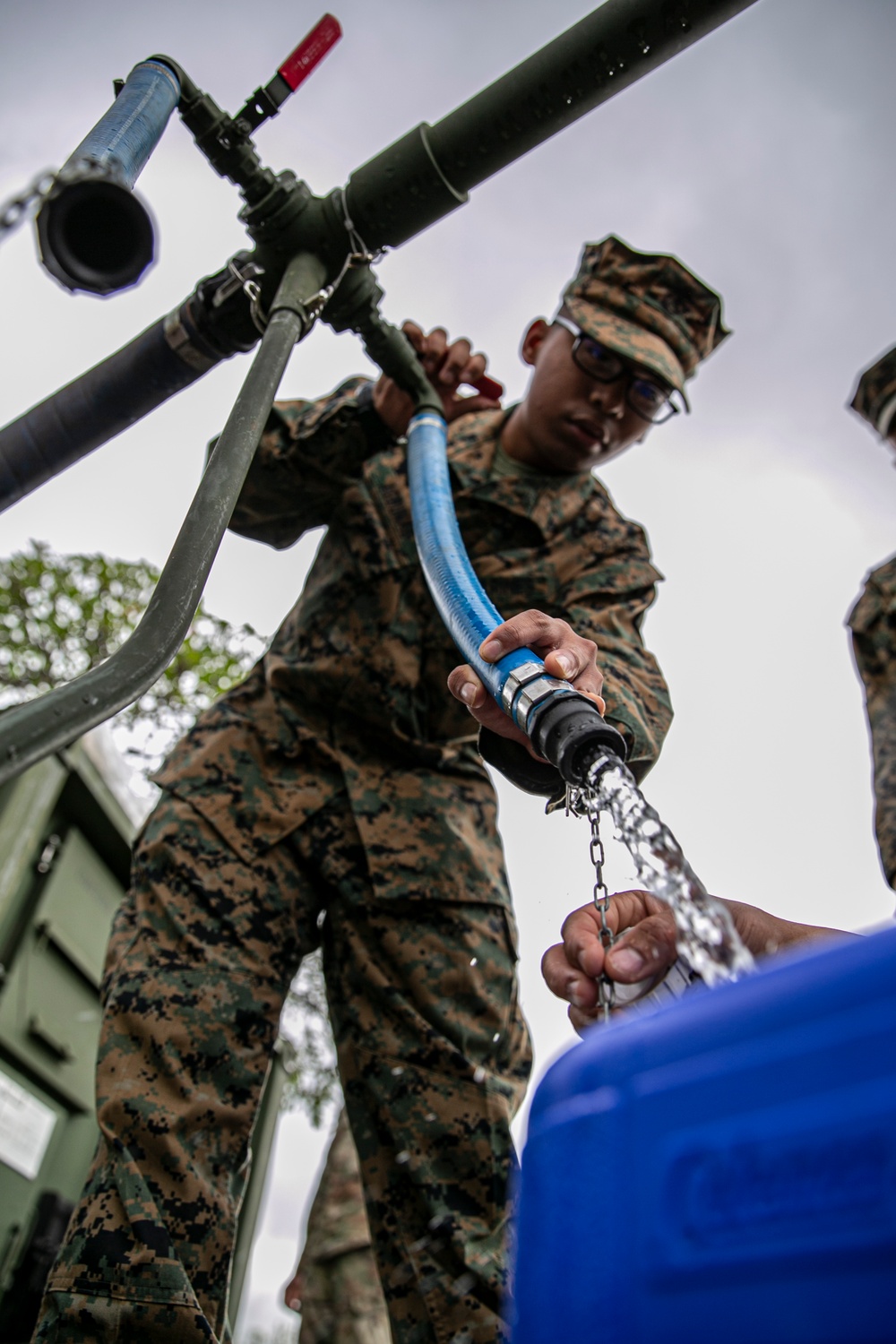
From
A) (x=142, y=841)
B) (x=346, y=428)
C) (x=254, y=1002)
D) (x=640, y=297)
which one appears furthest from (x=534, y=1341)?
(x=640, y=297)

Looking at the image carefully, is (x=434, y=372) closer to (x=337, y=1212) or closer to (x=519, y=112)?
(x=519, y=112)

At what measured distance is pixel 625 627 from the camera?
1.93m

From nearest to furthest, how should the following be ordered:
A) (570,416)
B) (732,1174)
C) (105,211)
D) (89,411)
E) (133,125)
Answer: (732,1174) < (105,211) < (133,125) < (89,411) < (570,416)

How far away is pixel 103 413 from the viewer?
156 cm

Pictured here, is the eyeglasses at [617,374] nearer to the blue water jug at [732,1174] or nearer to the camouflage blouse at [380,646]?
the camouflage blouse at [380,646]

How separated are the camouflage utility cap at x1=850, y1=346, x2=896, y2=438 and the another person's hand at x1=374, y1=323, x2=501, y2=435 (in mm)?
2091

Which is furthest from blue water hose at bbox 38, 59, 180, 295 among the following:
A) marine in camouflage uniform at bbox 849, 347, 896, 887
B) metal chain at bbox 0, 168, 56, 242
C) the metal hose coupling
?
marine in camouflage uniform at bbox 849, 347, 896, 887

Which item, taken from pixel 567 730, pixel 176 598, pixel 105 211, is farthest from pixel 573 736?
pixel 105 211

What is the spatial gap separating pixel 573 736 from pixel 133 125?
0.94 m

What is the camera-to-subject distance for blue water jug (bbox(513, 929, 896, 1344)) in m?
0.38

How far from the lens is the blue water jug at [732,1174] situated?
0.38 meters

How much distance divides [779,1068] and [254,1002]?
53.2 inches

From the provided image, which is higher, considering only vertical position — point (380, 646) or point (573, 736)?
point (380, 646)

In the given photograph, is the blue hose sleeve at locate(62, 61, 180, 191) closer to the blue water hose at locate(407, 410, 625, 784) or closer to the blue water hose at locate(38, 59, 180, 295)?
the blue water hose at locate(38, 59, 180, 295)
